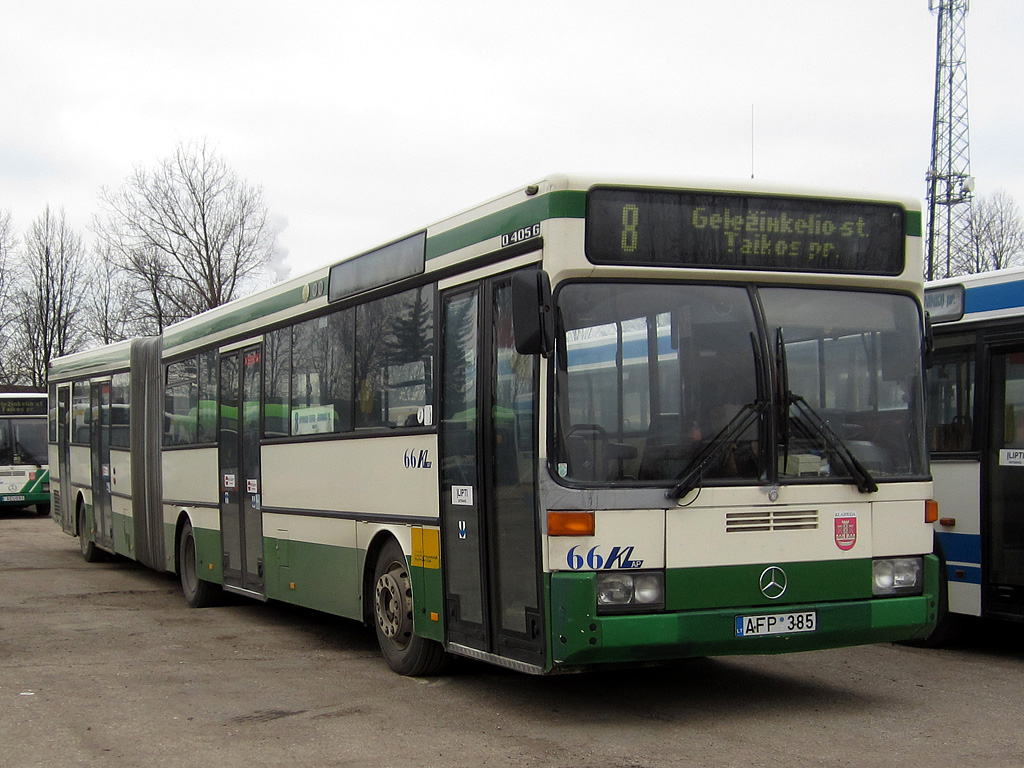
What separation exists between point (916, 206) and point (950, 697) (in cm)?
319

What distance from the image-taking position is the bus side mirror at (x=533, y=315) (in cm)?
680

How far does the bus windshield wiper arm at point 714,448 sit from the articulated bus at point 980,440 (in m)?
3.37

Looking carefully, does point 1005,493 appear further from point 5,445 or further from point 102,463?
point 5,445

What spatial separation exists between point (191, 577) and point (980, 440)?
8.67m

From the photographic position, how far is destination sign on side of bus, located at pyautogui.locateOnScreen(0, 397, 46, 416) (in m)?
31.0

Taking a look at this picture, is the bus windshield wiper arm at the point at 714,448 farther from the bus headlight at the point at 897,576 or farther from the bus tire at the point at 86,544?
the bus tire at the point at 86,544

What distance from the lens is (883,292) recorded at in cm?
775

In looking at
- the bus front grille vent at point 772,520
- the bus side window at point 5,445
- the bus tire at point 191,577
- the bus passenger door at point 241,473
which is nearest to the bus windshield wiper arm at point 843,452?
the bus front grille vent at point 772,520

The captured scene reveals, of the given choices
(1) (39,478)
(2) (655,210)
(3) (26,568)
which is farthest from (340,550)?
(1) (39,478)

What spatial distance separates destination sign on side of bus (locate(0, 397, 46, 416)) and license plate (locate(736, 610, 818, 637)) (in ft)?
90.4

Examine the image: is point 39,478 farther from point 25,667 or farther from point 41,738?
point 41,738

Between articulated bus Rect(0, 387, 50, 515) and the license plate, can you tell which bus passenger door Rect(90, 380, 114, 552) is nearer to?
the license plate

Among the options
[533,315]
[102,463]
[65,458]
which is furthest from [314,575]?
[65,458]

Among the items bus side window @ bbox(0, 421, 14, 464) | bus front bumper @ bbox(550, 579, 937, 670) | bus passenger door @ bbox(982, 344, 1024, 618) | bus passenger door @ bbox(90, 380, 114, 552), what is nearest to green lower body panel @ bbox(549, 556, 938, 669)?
bus front bumper @ bbox(550, 579, 937, 670)
